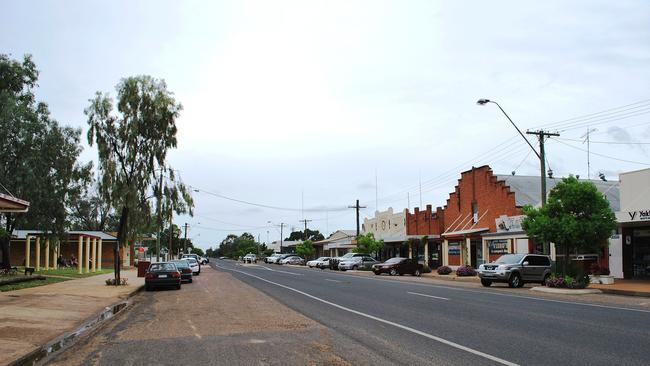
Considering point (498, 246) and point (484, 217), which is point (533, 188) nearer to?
point (484, 217)

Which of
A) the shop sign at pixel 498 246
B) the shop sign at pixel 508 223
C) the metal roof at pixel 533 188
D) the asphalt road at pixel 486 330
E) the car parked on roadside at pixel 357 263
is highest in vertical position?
the metal roof at pixel 533 188

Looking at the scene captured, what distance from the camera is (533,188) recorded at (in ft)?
148

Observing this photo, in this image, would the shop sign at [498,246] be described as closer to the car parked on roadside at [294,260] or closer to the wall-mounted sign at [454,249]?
the wall-mounted sign at [454,249]

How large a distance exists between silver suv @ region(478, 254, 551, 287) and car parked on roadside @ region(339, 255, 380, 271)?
76.1 feet

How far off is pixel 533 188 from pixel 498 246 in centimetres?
748

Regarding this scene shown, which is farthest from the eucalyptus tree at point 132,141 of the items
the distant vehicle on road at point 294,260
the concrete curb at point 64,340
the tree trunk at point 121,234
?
the distant vehicle on road at point 294,260

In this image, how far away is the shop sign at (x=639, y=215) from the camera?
27359 mm

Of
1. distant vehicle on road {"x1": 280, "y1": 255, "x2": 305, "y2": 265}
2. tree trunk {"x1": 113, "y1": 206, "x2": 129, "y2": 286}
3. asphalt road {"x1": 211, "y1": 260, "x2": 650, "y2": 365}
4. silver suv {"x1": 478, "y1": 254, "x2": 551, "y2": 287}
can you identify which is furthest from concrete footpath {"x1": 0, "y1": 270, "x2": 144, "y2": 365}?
distant vehicle on road {"x1": 280, "y1": 255, "x2": 305, "y2": 265}

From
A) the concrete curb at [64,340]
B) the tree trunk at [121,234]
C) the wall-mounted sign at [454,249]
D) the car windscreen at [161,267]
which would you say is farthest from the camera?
the wall-mounted sign at [454,249]

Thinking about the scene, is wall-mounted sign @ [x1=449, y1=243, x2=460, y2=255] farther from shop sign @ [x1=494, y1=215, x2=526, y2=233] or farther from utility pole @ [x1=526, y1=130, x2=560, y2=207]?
utility pole @ [x1=526, y1=130, x2=560, y2=207]

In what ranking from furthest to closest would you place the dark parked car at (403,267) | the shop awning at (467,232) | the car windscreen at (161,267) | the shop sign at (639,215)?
the dark parked car at (403,267) < the shop awning at (467,232) < the shop sign at (639,215) < the car windscreen at (161,267)

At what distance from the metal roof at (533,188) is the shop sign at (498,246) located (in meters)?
3.15

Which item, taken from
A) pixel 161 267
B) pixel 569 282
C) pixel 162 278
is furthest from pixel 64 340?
pixel 569 282

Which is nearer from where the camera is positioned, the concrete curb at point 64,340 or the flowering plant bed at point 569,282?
the concrete curb at point 64,340
